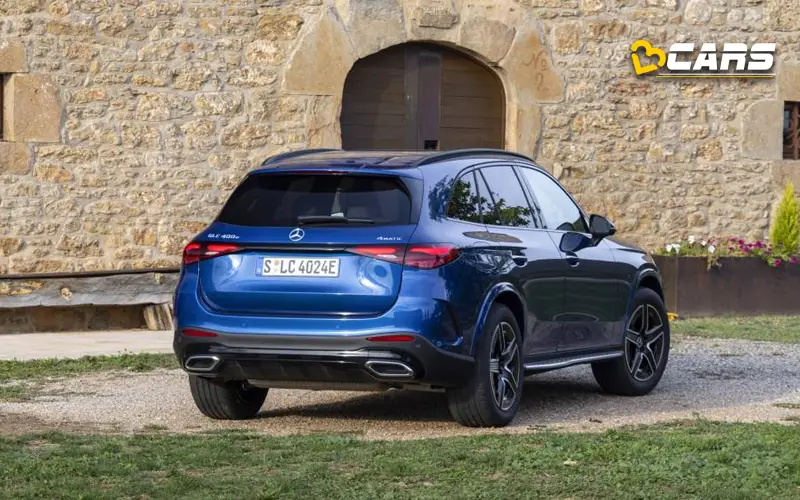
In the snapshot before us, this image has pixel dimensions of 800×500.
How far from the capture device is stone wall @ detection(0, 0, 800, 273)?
15.0 metres

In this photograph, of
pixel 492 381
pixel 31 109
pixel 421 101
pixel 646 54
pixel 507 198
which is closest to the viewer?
pixel 492 381

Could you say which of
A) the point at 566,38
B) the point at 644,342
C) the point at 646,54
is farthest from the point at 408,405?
the point at 646,54

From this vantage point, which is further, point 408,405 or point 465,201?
point 408,405

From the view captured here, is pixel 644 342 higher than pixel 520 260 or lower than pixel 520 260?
lower

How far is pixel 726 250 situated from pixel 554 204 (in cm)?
826

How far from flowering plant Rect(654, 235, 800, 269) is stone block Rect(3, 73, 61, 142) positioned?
7.04 metres

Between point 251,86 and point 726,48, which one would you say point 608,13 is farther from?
point 251,86

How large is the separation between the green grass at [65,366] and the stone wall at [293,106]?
327 centimetres

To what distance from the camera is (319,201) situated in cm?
832

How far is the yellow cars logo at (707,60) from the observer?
57.6 feet

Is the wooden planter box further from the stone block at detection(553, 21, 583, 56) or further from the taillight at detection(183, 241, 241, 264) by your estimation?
the taillight at detection(183, 241, 241, 264)

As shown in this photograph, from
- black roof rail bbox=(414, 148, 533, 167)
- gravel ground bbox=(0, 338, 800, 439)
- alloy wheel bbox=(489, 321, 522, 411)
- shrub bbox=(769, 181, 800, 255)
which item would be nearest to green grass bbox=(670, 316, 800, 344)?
shrub bbox=(769, 181, 800, 255)

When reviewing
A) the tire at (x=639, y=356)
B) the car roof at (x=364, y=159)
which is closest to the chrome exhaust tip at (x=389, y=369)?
the car roof at (x=364, y=159)

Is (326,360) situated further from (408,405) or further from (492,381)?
(408,405)
